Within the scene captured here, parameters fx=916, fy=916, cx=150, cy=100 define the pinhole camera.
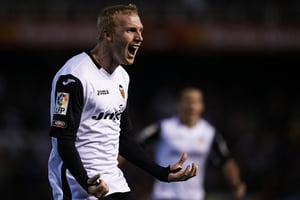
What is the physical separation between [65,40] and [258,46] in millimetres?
4073

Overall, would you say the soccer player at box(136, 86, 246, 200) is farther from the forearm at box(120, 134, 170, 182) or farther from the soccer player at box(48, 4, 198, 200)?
the soccer player at box(48, 4, 198, 200)

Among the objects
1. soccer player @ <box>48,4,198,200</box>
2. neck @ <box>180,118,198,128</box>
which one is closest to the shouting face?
soccer player @ <box>48,4,198,200</box>

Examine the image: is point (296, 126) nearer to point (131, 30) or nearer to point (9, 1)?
point (9, 1)

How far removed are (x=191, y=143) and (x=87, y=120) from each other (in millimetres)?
3797

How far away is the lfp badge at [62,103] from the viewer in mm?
5188

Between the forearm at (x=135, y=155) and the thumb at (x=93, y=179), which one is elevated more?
the thumb at (x=93, y=179)

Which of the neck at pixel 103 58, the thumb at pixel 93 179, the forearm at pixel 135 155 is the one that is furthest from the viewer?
the forearm at pixel 135 155

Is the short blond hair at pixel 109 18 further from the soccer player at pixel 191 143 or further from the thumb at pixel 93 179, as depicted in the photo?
the soccer player at pixel 191 143

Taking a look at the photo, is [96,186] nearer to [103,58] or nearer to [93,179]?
[93,179]

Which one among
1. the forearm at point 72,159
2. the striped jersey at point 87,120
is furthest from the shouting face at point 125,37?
the forearm at point 72,159

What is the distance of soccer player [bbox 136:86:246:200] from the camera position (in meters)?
8.95

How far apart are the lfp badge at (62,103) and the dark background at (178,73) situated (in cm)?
963

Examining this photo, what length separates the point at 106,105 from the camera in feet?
17.9

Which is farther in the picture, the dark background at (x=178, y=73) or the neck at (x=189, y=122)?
the dark background at (x=178, y=73)
